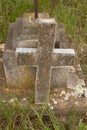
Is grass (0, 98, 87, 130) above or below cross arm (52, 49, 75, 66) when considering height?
below

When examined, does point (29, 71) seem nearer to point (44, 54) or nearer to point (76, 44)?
point (44, 54)

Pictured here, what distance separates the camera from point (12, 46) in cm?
306

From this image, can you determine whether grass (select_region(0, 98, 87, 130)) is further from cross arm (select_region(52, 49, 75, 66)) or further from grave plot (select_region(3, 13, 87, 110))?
cross arm (select_region(52, 49, 75, 66))

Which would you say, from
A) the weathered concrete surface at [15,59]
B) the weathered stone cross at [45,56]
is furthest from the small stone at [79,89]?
the weathered stone cross at [45,56]

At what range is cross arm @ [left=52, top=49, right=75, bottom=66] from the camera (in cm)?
264

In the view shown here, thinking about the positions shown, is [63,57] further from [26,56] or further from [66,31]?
[66,31]

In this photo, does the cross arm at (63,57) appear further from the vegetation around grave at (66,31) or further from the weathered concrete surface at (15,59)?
the vegetation around grave at (66,31)

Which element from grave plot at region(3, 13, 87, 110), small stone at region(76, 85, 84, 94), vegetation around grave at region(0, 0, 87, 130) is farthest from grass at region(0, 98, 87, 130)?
small stone at region(76, 85, 84, 94)

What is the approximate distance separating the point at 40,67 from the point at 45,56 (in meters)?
0.13

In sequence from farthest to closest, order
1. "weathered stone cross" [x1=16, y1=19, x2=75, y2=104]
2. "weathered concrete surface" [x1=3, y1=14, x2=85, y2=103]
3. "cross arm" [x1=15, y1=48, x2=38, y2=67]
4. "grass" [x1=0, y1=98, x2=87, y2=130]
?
"weathered concrete surface" [x1=3, y1=14, x2=85, y2=103]
"grass" [x1=0, y1=98, x2=87, y2=130]
"cross arm" [x1=15, y1=48, x2=38, y2=67]
"weathered stone cross" [x1=16, y1=19, x2=75, y2=104]

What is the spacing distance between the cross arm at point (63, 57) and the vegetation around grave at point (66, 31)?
1.35ft

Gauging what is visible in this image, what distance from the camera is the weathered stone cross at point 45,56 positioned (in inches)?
97.5

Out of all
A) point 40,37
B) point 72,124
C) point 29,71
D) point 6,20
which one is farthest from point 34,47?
point 6,20

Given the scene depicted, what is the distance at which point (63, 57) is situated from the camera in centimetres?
266
